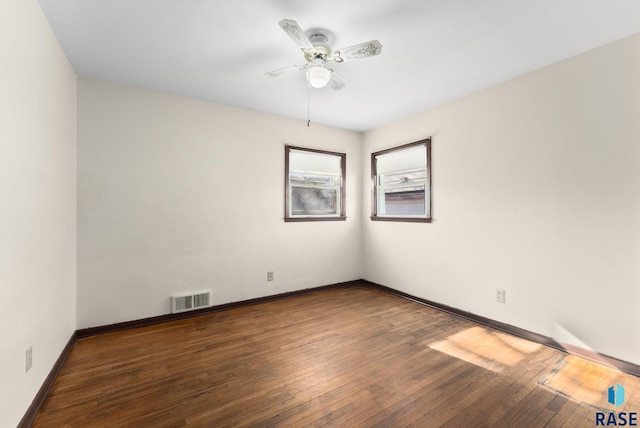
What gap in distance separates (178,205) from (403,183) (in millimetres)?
3170

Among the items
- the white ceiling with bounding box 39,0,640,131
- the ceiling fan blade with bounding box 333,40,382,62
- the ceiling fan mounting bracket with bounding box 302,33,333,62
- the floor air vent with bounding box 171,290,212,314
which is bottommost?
the floor air vent with bounding box 171,290,212,314

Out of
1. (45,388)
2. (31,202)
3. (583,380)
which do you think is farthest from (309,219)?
(583,380)

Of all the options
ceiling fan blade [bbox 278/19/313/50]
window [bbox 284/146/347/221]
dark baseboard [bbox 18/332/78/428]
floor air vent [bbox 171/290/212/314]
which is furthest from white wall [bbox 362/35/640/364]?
dark baseboard [bbox 18/332/78/428]

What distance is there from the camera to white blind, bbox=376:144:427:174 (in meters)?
3.89

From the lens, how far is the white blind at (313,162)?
13.8 ft

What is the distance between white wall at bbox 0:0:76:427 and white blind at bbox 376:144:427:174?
154 inches

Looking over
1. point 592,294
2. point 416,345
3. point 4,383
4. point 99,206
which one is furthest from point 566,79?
point 99,206

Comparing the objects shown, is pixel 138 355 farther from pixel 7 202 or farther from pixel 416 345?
pixel 416 345

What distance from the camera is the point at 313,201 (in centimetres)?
441

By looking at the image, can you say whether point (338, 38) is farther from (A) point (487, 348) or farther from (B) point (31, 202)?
(A) point (487, 348)

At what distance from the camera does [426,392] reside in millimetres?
1883

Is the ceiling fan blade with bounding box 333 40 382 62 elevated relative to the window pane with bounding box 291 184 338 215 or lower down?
elevated

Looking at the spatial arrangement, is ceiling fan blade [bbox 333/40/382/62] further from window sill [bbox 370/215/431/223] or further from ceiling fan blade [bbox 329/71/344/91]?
window sill [bbox 370/215/431/223]

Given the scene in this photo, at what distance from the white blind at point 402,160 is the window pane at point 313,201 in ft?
3.01
